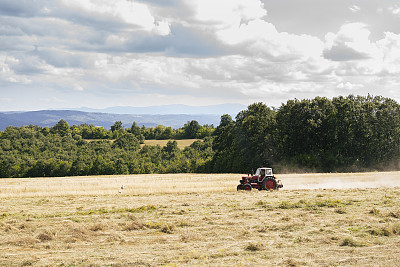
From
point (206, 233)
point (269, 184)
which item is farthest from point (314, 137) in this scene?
point (206, 233)

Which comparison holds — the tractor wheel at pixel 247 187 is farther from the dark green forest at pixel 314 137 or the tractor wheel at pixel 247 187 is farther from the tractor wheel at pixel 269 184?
the dark green forest at pixel 314 137

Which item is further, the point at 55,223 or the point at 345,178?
the point at 345,178

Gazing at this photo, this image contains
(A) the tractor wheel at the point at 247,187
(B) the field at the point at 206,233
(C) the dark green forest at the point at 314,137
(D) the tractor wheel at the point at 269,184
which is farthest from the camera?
(C) the dark green forest at the point at 314,137

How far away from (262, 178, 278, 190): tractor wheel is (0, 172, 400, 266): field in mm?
4448

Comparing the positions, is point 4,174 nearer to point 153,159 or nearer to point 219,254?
point 153,159

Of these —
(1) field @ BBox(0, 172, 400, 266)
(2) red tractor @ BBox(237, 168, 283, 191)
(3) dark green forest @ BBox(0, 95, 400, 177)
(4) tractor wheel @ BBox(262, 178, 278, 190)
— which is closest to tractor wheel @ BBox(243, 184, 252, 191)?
(2) red tractor @ BBox(237, 168, 283, 191)

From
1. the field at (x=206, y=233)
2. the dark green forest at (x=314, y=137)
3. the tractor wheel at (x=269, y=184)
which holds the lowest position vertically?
the field at (x=206, y=233)

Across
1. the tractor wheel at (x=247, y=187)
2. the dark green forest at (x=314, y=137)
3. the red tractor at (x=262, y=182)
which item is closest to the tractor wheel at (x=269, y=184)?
the red tractor at (x=262, y=182)

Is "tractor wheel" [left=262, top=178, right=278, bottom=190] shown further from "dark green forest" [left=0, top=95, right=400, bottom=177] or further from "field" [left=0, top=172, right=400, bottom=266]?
"dark green forest" [left=0, top=95, right=400, bottom=177]

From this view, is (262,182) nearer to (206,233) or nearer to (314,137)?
(206,233)

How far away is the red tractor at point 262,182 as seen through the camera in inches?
1049

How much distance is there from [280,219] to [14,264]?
9.98 m

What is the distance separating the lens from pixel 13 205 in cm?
2172

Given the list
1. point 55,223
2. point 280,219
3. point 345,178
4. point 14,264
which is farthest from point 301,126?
point 14,264
